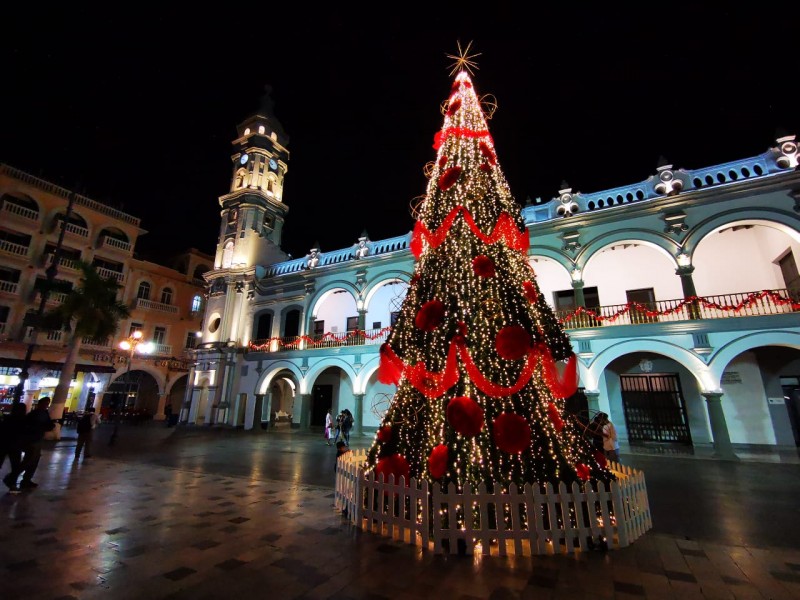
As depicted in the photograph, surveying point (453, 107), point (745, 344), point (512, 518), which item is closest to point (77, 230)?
point (453, 107)

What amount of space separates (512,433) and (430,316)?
186 cm

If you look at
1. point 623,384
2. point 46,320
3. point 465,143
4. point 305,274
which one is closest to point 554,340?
point 465,143

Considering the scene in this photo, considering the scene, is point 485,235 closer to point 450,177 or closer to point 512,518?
point 450,177

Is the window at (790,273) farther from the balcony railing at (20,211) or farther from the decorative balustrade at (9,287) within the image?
the balcony railing at (20,211)

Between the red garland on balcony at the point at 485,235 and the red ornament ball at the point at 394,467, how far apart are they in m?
3.27

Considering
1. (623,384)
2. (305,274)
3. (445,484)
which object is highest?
(305,274)

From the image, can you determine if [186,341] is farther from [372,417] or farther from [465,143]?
[465,143]

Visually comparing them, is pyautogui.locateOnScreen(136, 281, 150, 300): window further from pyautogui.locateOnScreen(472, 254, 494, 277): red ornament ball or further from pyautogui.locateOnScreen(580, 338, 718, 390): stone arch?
pyautogui.locateOnScreen(472, 254, 494, 277): red ornament ball

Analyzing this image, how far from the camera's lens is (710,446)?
13141 millimetres

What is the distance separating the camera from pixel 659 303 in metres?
14.8

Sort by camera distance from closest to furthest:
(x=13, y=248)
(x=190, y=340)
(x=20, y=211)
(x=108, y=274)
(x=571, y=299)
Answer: (x=571, y=299) → (x=13, y=248) → (x=20, y=211) → (x=108, y=274) → (x=190, y=340)

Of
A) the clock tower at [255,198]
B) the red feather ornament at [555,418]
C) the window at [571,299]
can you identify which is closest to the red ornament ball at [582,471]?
the red feather ornament at [555,418]

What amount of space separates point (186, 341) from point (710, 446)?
3426cm

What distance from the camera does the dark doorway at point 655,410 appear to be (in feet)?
46.2
